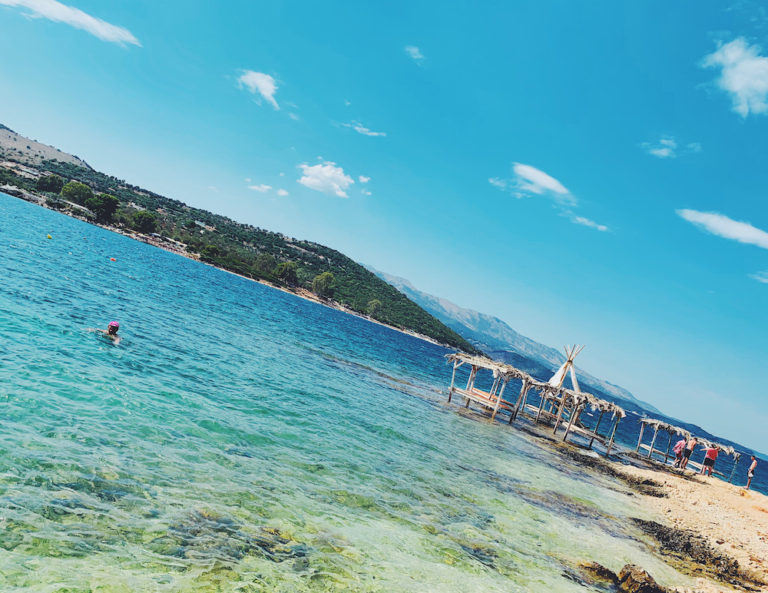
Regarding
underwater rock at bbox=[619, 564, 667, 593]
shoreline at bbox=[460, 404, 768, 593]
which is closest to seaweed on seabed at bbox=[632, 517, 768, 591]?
shoreline at bbox=[460, 404, 768, 593]

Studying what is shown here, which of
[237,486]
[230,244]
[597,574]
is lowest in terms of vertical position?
[237,486]

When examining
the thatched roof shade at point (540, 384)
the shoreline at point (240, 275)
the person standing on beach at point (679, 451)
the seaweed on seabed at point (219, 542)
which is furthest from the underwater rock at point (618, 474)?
the shoreline at point (240, 275)

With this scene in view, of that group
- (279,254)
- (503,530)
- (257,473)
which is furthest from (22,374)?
(279,254)

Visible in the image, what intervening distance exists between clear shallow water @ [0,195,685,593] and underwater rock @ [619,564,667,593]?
106cm

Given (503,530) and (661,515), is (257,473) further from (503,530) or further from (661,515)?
(661,515)

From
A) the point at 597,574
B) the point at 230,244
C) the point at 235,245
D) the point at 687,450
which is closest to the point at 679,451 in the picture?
the point at 687,450

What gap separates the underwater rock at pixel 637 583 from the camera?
9.39 meters

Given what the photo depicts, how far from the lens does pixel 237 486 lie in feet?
30.0

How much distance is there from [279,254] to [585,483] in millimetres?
139966

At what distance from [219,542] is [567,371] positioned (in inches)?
1486

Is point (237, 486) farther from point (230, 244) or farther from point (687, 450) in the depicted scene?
point (230, 244)

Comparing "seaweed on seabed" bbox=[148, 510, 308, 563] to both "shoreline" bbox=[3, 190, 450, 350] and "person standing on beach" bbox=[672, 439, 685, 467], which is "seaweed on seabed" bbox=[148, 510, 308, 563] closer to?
"person standing on beach" bbox=[672, 439, 685, 467]

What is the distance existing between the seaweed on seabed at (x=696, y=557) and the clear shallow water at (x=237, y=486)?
3.92 ft

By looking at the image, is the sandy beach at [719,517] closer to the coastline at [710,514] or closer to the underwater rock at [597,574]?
the coastline at [710,514]
